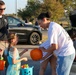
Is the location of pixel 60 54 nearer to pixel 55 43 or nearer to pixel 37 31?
pixel 55 43

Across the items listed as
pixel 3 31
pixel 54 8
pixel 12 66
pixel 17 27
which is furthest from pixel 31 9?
pixel 12 66

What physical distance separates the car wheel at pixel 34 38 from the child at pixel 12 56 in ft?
36.1

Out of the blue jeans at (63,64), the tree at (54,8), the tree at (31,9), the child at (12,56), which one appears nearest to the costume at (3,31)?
the child at (12,56)

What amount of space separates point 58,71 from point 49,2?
Answer: 4286 centimetres

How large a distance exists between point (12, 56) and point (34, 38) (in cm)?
1146

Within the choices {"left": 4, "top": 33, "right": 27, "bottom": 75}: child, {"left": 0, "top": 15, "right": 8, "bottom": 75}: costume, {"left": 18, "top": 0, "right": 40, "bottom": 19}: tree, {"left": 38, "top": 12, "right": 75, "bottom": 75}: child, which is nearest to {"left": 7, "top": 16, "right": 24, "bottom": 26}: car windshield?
{"left": 0, "top": 15, "right": 8, "bottom": 75}: costume

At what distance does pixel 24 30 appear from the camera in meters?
17.0

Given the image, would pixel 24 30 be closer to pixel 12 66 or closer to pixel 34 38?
pixel 34 38

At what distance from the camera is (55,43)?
15.9 ft

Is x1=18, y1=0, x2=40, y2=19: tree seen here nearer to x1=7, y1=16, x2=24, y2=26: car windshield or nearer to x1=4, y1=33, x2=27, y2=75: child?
x1=7, y1=16, x2=24, y2=26: car windshield

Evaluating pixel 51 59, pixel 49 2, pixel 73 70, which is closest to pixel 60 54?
pixel 73 70

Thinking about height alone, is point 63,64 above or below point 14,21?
below

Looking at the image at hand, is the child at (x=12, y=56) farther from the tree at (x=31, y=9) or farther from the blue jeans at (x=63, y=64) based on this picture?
the tree at (x=31, y=9)

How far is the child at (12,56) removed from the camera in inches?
240
